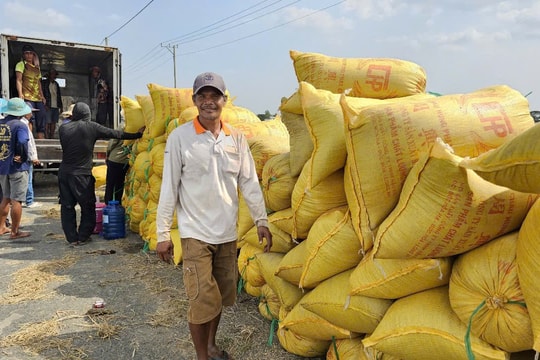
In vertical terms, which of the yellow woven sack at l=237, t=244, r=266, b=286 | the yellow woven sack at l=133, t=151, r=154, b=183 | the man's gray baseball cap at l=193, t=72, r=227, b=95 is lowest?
the yellow woven sack at l=237, t=244, r=266, b=286

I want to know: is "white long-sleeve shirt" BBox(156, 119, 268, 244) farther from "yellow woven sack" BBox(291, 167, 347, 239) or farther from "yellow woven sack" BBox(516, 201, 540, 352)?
"yellow woven sack" BBox(516, 201, 540, 352)

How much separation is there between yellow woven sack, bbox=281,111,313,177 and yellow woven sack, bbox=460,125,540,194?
125 centimetres

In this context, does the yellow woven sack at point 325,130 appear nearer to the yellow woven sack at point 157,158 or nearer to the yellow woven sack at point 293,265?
the yellow woven sack at point 293,265

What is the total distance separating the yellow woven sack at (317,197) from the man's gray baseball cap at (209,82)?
26.0 inches

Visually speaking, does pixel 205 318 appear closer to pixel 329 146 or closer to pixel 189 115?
pixel 329 146

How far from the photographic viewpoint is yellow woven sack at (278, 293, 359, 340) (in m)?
2.20

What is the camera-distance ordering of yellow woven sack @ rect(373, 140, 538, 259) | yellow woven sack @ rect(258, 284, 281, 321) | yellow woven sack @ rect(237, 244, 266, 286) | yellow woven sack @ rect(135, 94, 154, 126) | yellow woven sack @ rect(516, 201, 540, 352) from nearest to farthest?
yellow woven sack @ rect(516, 201, 540, 352)
yellow woven sack @ rect(373, 140, 538, 259)
yellow woven sack @ rect(258, 284, 281, 321)
yellow woven sack @ rect(237, 244, 266, 286)
yellow woven sack @ rect(135, 94, 154, 126)

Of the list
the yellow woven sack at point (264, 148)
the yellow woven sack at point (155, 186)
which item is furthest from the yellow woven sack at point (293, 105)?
the yellow woven sack at point (155, 186)

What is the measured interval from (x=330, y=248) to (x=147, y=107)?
378 centimetres

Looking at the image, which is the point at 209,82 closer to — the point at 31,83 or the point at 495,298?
the point at 495,298

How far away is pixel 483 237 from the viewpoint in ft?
5.30

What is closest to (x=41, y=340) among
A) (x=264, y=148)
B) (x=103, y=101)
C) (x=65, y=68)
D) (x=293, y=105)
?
(x=264, y=148)

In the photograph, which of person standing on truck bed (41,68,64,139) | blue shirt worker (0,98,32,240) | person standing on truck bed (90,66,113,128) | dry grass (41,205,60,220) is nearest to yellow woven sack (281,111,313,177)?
blue shirt worker (0,98,32,240)

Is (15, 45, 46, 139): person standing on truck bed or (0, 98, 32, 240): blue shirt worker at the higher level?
(15, 45, 46, 139): person standing on truck bed
